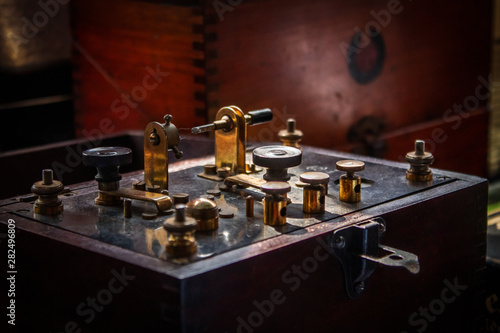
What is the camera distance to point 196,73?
3402mm

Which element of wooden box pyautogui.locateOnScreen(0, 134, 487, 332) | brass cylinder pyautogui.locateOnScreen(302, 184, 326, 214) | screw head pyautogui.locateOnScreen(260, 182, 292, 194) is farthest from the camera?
brass cylinder pyautogui.locateOnScreen(302, 184, 326, 214)

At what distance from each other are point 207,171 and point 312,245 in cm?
66

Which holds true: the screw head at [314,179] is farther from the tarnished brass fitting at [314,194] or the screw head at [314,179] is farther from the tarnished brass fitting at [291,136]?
the tarnished brass fitting at [291,136]

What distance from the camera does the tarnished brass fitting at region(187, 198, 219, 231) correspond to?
2.05 metres

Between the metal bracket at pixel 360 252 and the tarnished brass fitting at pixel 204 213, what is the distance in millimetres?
315

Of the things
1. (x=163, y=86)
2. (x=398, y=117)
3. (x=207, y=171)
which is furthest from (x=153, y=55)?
(x=398, y=117)

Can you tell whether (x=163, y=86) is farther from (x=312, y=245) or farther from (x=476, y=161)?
(x=476, y=161)

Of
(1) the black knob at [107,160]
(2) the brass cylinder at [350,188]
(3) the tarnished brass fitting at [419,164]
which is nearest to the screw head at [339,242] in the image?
(2) the brass cylinder at [350,188]

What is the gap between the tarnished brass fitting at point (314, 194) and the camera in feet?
7.23

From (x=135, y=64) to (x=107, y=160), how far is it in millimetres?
1538

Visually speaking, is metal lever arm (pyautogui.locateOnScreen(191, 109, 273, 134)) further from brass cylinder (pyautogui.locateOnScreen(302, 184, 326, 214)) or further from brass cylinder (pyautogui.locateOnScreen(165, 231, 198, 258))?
brass cylinder (pyautogui.locateOnScreen(165, 231, 198, 258))

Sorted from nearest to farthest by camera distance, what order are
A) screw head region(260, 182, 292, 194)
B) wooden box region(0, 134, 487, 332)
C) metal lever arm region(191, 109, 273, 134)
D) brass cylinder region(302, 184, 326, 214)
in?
1. wooden box region(0, 134, 487, 332)
2. screw head region(260, 182, 292, 194)
3. brass cylinder region(302, 184, 326, 214)
4. metal lever arm region(191, 109, 273, 134)

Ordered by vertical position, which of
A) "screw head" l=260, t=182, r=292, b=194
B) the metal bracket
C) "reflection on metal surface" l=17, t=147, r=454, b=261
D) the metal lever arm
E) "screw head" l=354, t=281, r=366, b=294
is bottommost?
"screw head" l=354, t=281, r=366, b=294

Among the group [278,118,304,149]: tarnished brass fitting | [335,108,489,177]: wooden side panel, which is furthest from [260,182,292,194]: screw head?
[335,108,489,177]: wooden side panel
